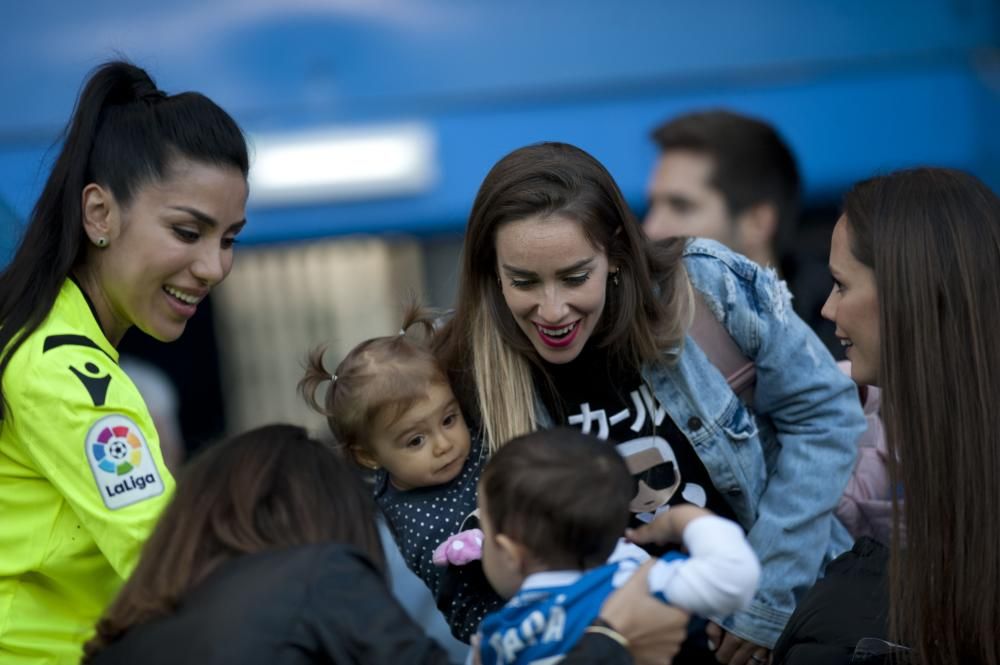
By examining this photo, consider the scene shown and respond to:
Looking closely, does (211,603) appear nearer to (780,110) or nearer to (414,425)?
(414,425)

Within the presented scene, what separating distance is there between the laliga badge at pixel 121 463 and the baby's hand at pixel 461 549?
25.2 inches

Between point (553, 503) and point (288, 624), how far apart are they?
1.63ft

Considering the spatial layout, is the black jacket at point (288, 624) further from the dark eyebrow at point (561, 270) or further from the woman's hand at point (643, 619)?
the dark eyebrow at point (561, 270)

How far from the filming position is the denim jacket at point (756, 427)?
3.05 metres

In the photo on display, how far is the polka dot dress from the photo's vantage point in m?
2.85

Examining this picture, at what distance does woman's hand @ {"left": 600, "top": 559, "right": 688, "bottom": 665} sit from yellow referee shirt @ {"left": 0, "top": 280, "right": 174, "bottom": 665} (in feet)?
2.80

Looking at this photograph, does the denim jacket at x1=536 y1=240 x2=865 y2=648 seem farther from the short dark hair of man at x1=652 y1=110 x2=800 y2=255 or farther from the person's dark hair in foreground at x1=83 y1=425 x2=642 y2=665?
the short dark hair of man at x1=652 y1=110 x2=800 y2=255

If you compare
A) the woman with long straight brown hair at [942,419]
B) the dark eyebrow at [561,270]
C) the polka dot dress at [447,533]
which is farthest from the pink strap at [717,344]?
the polka dot dress at [447,533]

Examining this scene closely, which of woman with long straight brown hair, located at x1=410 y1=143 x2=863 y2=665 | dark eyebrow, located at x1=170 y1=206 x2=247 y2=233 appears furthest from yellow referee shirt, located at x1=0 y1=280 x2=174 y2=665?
woman with long straight brown hair, located at x1=410 y1=143 x2=863 y2=665

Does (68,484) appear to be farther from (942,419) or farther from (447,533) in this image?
(942,419)

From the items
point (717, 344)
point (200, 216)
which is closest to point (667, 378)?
point (717, 344)

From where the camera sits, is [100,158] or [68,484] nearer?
[68,484]

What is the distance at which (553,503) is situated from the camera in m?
2.29

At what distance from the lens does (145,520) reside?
2424 mm
